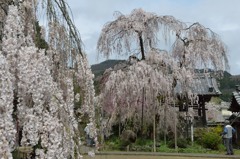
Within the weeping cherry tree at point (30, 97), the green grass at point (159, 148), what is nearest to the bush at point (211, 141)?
the green grass at point (159, 148)

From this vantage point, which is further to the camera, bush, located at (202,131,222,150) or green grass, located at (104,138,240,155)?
bush, located at (202,131,222,150)

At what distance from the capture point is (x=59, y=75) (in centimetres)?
274

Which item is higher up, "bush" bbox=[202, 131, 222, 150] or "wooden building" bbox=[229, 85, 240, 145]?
"wooden building" bbox=[229, 85, 240, 145]

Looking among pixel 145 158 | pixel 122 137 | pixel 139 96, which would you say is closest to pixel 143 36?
pixel 139 96

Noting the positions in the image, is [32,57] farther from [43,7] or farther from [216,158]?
[216,158]

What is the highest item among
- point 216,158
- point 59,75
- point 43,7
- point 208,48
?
point 208,48

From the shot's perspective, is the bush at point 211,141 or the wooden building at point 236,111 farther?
the wooden building at point 236,111

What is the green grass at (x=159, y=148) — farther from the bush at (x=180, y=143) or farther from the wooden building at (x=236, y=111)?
the wooden building at (x=236, y=111)

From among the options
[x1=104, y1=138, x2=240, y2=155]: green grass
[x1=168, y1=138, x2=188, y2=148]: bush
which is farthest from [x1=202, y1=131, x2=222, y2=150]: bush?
[x1=168, y1=138, x2=188, y2=148]: bush

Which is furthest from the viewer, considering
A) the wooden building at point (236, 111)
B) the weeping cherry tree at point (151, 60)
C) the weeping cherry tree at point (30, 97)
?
the wooden building at point (236, 111)

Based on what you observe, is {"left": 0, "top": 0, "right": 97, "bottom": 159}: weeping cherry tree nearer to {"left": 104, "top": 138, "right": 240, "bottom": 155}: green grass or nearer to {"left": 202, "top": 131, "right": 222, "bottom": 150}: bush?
{"left": 104, "top": 138, "right": 240, "bottom": 155}: green grass

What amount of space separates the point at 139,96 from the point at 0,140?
13.4 metres

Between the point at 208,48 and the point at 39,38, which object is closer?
the point at 39,38

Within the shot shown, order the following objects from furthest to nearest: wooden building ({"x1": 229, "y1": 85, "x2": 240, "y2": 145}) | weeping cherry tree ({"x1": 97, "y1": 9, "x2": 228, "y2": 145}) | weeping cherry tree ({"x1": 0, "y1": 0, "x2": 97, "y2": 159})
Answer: wooden building ({"x1": 229, "y1": 85, "x2": 240, "y2": 145}) < weeping cherry tree ({"x1": 97, "y1": 9, "x2": 228, "y2": 145}) < weeping cherry tree ({"x1": 0, "y1": 0, "x2": 97, "y2": 159})
